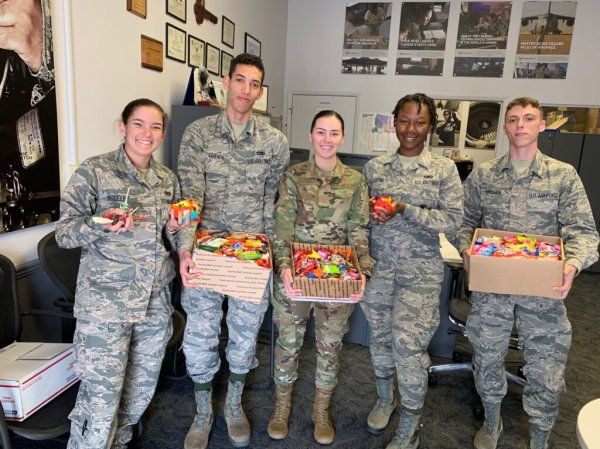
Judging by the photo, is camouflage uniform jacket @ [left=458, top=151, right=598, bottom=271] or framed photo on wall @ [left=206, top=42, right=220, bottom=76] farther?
framed photo on wall @ [left=206, top=42, right=220, bottom=76]

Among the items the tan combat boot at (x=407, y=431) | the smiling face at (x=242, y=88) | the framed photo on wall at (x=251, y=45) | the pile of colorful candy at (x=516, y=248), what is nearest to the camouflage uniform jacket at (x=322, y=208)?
the smiling face at (x=242, y=88)

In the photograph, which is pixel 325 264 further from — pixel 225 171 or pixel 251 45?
pixel 251 45

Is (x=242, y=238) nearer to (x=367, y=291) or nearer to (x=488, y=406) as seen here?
(x=367, y=291)

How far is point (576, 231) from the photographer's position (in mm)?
Result: 1705

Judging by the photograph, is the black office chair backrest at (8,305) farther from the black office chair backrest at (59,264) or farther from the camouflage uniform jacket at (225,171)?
the camouflage uniform jacket at (225,171)

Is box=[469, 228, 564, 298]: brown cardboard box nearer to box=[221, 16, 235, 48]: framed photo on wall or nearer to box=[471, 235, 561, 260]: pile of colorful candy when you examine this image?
box=[471, 235, 561, 260]: pile of colorful candy

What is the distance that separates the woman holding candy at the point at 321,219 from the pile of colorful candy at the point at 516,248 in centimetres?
45

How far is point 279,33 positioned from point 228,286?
4782 mm

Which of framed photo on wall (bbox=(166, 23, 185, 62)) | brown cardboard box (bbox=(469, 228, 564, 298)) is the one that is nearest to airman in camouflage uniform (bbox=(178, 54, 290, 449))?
brown cardboard box (bbox=(469, 228, 564, 298))

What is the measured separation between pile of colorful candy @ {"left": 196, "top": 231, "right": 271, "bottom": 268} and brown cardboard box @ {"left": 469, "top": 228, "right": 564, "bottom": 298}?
81cm

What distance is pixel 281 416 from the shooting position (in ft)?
6.56

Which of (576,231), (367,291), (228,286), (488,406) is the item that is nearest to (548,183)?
(576,231)

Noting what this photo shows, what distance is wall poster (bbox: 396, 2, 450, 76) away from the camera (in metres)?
5.41

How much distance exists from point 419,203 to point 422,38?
4493 mm
